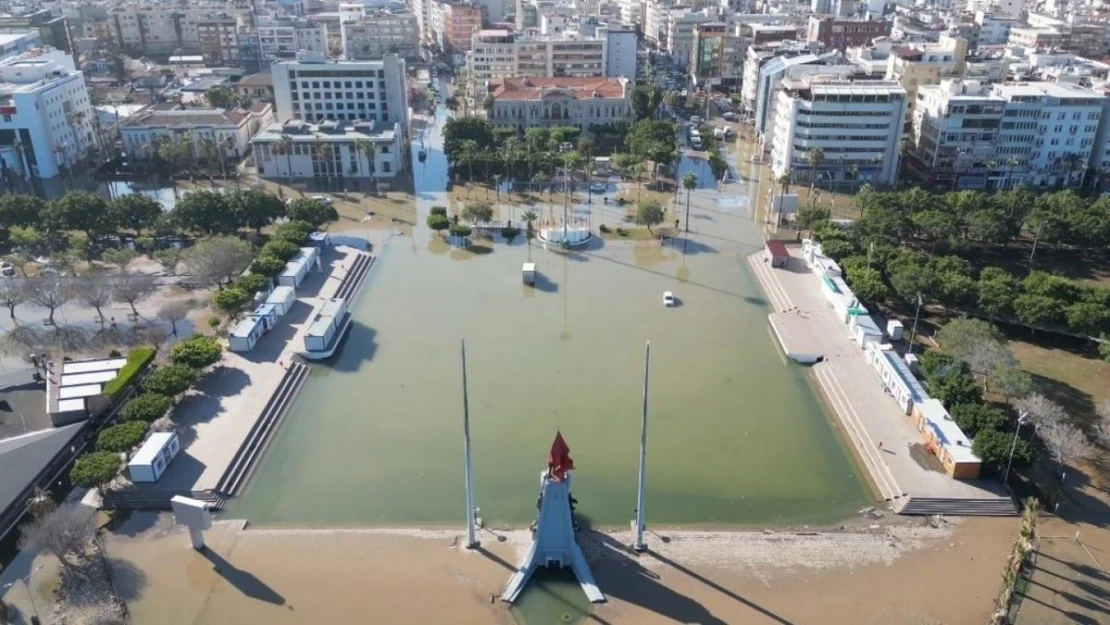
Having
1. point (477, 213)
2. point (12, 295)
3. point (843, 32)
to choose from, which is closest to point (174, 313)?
point (12, 295)

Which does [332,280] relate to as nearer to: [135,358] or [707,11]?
[135,358]

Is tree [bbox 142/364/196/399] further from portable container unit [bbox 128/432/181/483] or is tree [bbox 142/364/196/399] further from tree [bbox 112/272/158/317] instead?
tree [bbox 112/272/158/317]

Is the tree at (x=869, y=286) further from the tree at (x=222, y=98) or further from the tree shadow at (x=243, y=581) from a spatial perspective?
the tree at (x=222, y=98)

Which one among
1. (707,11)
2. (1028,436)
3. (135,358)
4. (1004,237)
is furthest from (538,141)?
(707,11)

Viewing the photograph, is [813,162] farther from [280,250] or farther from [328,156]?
[280,250]

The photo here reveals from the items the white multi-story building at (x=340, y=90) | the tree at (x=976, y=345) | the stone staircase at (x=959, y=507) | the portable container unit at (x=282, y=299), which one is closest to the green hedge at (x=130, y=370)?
the portable container unit at (x=282, y=299)
